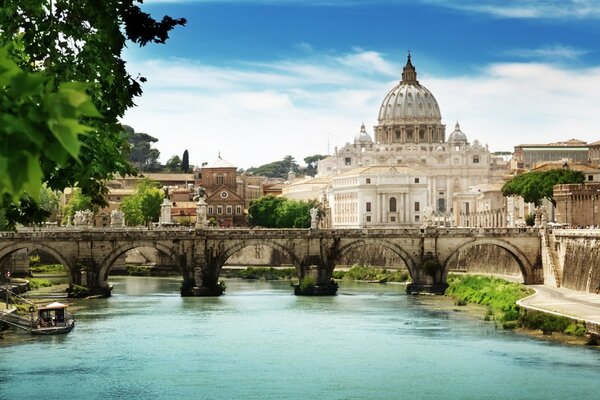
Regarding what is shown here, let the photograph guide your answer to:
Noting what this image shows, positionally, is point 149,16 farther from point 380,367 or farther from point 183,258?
point 183,258

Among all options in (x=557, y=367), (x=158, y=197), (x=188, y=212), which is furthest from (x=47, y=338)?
(x=188, y=212)

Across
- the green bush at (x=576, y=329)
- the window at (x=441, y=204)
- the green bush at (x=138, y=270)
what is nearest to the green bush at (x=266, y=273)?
the green bush at (x=138, y=270)

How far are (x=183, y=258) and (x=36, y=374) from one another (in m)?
38.4

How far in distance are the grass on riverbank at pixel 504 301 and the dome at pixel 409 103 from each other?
115 metres

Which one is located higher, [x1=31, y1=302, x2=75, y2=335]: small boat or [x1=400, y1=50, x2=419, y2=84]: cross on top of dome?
[x1=400, y1=50, x2=419, y2=84]: cross on top of dome

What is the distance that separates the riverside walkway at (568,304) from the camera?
4537 cm

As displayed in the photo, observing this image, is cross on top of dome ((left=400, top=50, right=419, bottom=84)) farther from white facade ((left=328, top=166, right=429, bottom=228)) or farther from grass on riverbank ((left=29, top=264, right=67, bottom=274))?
grass on riverbank ((left=29, top=264, right=67, bottom=274))

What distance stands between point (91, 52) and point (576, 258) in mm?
49513

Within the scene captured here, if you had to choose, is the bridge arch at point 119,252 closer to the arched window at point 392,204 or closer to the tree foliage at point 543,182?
the tree foliage at point 543,182

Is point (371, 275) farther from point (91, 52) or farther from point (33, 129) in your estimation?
point (33, 129)

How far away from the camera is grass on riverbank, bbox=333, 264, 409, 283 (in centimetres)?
8825

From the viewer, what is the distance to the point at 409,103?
194m

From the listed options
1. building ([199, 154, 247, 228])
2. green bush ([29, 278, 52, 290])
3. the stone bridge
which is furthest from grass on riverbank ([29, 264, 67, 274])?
building ([199, 154, 247, 228])

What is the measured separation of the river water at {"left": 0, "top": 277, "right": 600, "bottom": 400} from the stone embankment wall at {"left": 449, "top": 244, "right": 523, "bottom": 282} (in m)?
19.7
